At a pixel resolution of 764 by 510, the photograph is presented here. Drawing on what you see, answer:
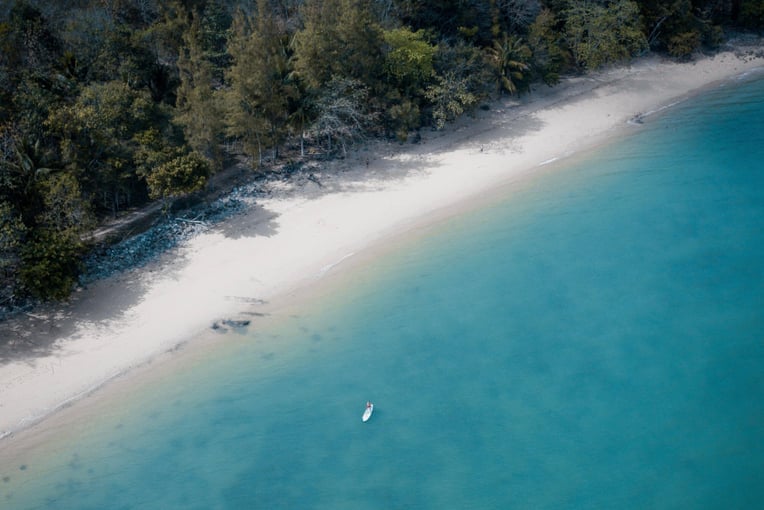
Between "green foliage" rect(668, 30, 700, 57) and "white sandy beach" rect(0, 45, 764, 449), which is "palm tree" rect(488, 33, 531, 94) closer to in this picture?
"white sandy beach" rect(0, 45, 764, 449)

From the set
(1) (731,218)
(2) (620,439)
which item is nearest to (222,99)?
(2) (620,439)

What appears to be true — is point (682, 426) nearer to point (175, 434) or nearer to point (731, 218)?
point (731, 218)

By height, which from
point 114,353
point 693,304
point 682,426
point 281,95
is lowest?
point 682,426

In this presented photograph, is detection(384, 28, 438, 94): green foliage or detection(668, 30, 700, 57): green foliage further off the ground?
detection(384, 28, 438, 94): green foliage

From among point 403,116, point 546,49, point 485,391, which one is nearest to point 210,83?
point 403,116

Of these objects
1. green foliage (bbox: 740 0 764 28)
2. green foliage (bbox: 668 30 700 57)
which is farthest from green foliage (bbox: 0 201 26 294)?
green foliage (bbox: 740 0 764 28)

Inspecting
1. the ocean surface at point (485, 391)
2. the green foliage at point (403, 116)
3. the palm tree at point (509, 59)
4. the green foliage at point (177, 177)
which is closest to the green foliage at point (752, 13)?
the palm tree at point (509, 59)
